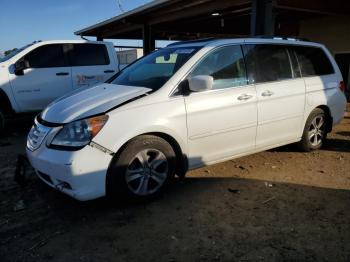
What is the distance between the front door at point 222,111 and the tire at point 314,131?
1.33 meters

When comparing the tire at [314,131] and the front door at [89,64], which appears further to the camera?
the front door at [89,64]

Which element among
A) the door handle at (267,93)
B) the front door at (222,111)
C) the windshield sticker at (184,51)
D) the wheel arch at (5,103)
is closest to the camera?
the front door at (222,111)

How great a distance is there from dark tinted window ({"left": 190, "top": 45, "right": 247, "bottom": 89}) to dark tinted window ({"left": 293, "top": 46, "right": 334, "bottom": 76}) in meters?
1.32

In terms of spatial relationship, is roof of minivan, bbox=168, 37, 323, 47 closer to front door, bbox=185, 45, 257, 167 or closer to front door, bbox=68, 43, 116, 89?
front door, bbox=185, 45, 257, 167

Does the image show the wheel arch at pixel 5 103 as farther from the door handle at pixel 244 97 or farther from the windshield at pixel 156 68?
the door handle at pixel 244 97

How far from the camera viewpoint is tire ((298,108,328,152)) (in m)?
5.57

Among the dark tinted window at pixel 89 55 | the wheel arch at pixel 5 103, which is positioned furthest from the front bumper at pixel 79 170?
the dark tinted window at pixel 89 55

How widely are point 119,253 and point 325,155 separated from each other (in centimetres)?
401

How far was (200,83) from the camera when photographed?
395 centimetres

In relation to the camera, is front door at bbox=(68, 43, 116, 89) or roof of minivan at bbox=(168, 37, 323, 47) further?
front door at bbox=(68, 43, 116, 89)

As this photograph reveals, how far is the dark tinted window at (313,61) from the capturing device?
5457mm

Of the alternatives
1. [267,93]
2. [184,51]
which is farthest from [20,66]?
[267,93]

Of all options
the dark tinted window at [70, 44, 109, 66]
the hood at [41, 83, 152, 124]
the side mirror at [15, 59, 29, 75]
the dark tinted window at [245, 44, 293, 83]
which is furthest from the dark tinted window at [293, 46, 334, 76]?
the side mirror at [15, 59, 29, 75]

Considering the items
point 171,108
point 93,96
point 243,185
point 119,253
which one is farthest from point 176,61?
point 119,253
